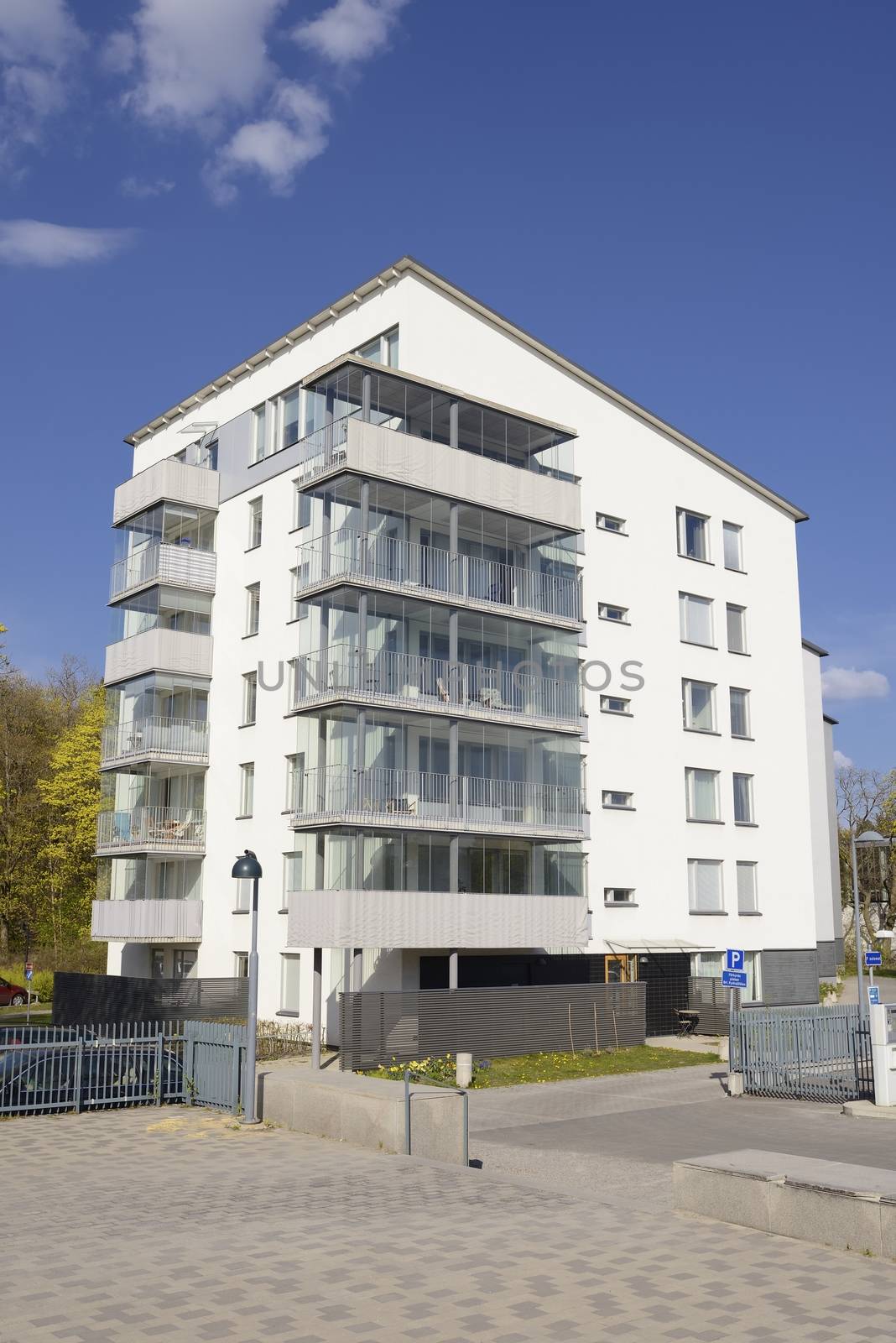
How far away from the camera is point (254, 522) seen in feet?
129

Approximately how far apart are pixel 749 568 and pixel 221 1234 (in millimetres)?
36138

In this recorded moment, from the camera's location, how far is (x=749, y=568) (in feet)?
144

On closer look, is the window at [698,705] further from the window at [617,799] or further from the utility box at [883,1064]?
the utility box at [883,1064]

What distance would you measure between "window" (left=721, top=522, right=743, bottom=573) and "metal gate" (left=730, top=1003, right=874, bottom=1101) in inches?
815

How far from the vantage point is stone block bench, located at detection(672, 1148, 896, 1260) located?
407 inches

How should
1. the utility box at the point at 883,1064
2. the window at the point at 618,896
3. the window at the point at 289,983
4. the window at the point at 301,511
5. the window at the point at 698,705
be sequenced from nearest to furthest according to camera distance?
the utility box at the point at 883,1064, the window at the point at 289,983, the window at the point at 301,511, the window at the point at 618,896, the window at the point at 698,705

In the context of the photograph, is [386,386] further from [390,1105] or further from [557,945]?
[390,1105]

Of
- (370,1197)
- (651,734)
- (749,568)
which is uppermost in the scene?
(749,568)

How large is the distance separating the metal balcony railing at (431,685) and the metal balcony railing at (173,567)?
7651 millimetres

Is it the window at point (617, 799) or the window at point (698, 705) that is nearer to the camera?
the window at point (617, 799)

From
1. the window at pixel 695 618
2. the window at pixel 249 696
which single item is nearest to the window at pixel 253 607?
the window at pixel 249 696

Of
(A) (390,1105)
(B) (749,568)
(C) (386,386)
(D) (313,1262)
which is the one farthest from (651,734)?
(D) (313,1262)

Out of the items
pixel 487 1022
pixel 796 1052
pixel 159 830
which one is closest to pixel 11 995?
pixel 159 830

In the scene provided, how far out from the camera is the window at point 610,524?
129 ft
